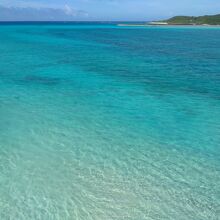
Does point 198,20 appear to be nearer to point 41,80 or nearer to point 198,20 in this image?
point 198,20

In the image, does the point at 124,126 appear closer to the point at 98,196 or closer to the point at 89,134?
the point at 89,134

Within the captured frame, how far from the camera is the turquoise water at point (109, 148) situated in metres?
6.42

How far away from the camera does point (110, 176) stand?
7.45m

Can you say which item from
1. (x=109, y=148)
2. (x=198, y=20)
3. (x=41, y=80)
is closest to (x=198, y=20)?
(x=198, y=20)

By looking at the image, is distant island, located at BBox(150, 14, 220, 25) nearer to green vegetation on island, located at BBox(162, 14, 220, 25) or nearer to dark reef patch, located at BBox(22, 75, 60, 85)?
green vegetation on island, located at BBox(162, 14, 220, 25)

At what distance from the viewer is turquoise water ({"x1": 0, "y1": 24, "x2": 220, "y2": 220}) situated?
6.42 metres

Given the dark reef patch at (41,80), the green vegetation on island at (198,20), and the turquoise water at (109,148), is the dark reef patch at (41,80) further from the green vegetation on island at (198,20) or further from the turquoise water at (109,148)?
the green vegetation on island at (198,20)

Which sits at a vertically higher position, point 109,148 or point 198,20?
point 198,20

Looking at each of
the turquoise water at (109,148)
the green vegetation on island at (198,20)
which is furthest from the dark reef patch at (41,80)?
the green vegetation on island at (198,20)

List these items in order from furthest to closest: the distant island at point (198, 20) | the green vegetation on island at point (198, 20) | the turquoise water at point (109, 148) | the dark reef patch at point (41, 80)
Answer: the green vegetation on island at point (198, 20) < the distant island at point (198, 20) < the dark reef patch at point (41, 80) < the turquoise water at point (109, 148)

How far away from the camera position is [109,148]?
8.94 m

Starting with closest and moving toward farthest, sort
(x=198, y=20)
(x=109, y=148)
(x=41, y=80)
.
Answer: (x=109, y=148)
(x=41, y=80)
(x=198, y=20)

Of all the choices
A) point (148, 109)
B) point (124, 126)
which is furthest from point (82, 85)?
point (124, 126)

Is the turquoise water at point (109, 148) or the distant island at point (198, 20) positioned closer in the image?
the turquoise water at point (109, 148)
